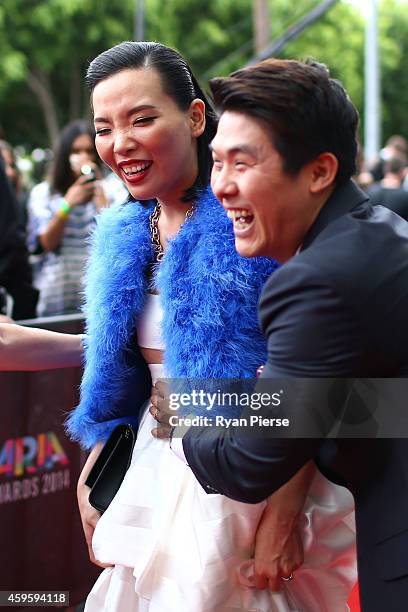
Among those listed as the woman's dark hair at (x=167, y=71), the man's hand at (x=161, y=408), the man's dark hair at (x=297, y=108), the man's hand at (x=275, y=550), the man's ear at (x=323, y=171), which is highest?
the woman's dark hair at (x=167, y=71)

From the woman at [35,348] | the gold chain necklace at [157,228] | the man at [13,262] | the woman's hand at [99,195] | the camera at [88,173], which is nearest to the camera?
the gold chain necklace at [157,228]

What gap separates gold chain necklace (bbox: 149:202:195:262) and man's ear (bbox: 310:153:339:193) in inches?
22.3

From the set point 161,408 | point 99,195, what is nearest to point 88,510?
point 161,408

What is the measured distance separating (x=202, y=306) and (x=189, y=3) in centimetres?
2339

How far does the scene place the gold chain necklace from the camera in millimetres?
2086

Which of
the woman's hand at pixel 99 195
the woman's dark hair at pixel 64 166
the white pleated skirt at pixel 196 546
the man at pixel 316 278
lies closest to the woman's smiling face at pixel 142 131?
the man at pixel 316 278

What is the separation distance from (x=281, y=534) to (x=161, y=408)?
386mm

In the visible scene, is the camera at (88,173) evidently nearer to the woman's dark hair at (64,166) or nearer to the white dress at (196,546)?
the woman's dark hair at (64,166)

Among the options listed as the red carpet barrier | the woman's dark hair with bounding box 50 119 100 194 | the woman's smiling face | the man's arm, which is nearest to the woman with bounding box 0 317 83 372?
the woman's smiling face

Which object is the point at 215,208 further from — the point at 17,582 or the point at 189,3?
the point at 189,3

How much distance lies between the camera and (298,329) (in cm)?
142

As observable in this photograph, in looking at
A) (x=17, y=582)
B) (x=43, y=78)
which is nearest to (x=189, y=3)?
(x=43, y=78)

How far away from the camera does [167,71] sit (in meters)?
2.00

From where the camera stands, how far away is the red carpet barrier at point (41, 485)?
3094mm
